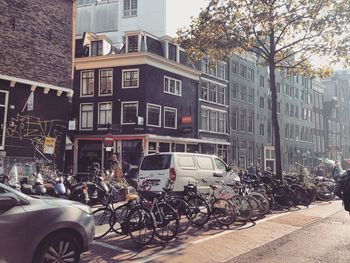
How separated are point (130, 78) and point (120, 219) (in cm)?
2436

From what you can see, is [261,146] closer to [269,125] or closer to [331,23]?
[269,125]

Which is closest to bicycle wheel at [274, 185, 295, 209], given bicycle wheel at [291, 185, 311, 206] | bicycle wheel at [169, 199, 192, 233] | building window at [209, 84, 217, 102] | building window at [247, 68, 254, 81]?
bicycle wheel at [291, 185, 311, 206]

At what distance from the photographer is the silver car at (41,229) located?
5.32 m

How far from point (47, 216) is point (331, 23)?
1558 cm

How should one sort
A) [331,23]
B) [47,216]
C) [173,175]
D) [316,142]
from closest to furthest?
1. [47,216]
2. [173,175]
3. [331,23]
4. [316,142]

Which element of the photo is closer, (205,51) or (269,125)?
(205,51)

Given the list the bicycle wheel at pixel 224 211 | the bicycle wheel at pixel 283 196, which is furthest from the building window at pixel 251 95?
the bicycle wheel at pixel 224 211

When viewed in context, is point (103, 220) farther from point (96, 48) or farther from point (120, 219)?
point (96, 48)

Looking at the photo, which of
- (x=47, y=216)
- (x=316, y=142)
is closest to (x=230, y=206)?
(x=47, y=216)

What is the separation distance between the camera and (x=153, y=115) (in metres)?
32.4

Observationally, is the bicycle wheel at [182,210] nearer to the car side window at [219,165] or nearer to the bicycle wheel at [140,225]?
the bicycle wheel at [140,225]

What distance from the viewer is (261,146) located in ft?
160

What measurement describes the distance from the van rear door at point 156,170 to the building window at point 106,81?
1953 cm

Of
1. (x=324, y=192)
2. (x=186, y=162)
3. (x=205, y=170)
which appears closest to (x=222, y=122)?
(x=324, y=192)
